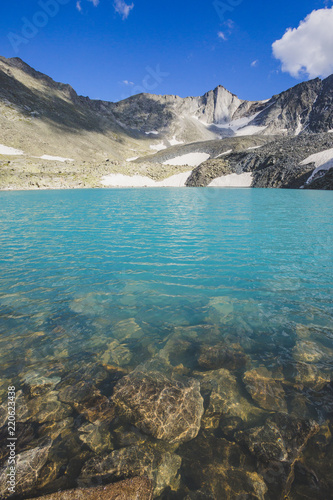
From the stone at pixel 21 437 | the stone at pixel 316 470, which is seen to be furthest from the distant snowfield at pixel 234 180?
the stone at pixel 21 437

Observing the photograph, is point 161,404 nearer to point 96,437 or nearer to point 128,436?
point 128,436

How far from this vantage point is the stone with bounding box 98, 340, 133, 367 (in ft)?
20.4

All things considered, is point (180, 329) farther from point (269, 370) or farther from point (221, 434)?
point (221, 434)

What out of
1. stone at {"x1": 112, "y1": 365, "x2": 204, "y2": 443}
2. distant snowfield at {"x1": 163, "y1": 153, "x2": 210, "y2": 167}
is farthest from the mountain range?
stone at {"x1": 112, "y1": 365, "x2": 204, "y2": 443}

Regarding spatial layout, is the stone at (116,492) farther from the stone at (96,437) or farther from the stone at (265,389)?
the stone at (265,389)

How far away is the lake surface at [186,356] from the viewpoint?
385 cm

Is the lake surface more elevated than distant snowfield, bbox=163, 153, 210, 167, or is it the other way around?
distant snowfield, bbox=163, 153, 210, 167

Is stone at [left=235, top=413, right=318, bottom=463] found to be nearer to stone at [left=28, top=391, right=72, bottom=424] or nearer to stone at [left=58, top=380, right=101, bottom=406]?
stone at [left=58, top=380, right=101, bottom=406]

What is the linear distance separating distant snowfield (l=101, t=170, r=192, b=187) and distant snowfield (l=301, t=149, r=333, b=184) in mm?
55402

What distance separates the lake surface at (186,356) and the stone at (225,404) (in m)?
0.02

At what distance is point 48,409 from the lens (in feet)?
16.0

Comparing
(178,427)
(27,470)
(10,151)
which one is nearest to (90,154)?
(10,151)

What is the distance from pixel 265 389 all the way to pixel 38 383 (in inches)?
208

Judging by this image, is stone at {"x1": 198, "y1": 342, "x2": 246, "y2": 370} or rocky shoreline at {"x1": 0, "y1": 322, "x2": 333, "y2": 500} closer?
rocky shoreline at {"x1": 0, "y1": 322, "x2": 333, "y2": 500}
